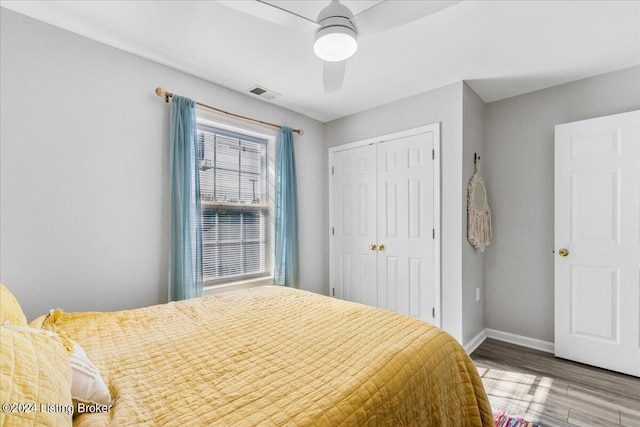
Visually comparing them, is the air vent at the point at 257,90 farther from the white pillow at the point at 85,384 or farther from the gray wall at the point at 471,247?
the white pillow at the point at 85,384

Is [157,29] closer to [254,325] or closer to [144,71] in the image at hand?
[144,71]

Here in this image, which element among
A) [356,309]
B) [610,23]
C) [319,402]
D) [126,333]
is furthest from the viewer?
[610,23]

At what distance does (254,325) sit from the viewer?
5.21 feet

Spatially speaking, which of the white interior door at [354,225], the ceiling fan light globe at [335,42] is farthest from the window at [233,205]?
the ceiling fan light globe at [335,42]

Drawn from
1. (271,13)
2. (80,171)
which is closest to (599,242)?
(271,13)

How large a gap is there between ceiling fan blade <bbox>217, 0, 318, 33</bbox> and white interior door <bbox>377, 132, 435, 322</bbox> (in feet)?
6.10

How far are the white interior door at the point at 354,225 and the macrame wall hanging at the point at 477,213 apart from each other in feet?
3.22

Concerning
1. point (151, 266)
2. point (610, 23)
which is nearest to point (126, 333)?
point (151, 266)

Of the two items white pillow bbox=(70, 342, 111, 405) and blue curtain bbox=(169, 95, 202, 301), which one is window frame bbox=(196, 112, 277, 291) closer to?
blue curtain bbox=(169, 95, 202, 301)

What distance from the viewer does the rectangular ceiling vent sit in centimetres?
286

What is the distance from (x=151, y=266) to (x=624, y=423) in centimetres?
341

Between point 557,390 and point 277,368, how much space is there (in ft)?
7.70

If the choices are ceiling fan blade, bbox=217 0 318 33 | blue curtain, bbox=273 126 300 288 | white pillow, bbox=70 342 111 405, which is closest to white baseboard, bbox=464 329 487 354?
blue curtain, bbox=273 126 300 288

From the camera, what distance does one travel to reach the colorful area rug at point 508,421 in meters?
1.82
